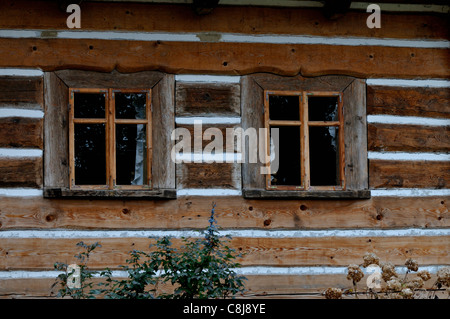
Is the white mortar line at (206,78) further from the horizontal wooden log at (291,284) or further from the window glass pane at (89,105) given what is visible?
the horizontal wooden log at (291,284)

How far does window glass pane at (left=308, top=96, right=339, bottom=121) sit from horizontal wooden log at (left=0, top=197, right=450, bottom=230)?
2.87ft

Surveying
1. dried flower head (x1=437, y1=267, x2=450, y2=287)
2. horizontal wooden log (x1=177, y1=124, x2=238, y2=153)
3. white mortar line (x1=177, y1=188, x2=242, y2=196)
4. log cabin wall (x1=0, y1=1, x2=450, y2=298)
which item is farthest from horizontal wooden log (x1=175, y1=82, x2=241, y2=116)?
dried flower head (x1=437, y1=267, x2=450, y2=287)

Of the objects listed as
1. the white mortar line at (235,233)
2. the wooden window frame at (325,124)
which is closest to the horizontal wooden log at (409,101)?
the wooden window frame at (325,124)

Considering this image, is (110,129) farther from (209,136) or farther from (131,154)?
(209,136)

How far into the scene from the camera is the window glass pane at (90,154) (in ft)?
19.3

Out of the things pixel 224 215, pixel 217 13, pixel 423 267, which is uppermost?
pixel 217 13

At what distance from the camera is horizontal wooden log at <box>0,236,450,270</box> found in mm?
5688

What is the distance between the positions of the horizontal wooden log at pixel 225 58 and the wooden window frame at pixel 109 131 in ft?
0.33

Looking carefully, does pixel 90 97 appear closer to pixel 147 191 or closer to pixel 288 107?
pixel 147 191

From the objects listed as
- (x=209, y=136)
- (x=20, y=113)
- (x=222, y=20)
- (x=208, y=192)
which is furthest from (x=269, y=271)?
(x=20, y=113)

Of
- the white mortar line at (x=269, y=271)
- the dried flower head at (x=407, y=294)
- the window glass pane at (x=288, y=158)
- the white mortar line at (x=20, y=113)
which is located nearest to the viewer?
the dried flower head at (x=407, y=294)

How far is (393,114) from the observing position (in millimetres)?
6262
